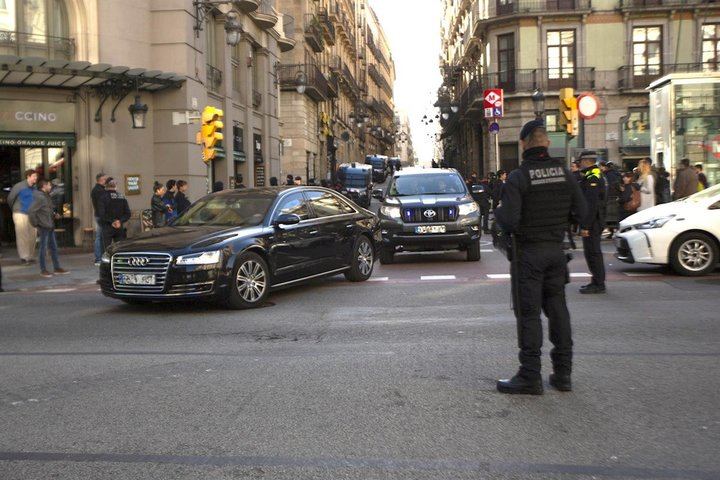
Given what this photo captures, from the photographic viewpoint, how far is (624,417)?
4.76 metres

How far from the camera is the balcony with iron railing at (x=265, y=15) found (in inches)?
1116

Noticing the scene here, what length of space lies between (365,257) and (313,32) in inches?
1404

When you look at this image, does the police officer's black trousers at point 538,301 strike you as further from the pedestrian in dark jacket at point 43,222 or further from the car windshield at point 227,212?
the pedestrian in dark jacket at point 43,222

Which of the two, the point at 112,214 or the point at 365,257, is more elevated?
the point at 112,214

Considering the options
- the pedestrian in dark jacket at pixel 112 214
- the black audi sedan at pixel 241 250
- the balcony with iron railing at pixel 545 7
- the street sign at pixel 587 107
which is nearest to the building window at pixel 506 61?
the balcony with iron railing at pixel 545 7

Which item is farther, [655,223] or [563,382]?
[655,223]

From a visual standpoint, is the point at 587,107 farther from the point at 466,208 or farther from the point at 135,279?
the point at 135,279

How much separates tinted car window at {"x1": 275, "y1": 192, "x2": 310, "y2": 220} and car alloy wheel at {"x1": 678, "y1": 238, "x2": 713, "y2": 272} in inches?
218

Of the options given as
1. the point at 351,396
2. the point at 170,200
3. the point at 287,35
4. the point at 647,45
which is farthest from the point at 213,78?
the point at 647,45

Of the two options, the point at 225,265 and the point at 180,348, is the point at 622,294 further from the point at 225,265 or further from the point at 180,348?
the point at 180,348

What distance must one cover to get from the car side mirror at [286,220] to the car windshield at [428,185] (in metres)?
4.96

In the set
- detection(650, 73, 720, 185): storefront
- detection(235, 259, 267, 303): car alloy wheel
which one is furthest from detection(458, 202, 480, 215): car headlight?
detection(650, 73, 720, 185): storefront

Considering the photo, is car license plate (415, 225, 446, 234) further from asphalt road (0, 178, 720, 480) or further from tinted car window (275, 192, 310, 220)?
asphalt road (0, 178, 720, 480)

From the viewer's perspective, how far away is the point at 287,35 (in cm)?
4012
